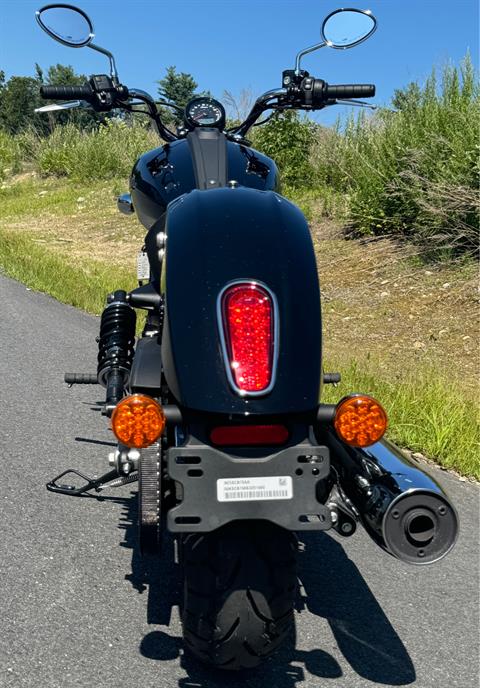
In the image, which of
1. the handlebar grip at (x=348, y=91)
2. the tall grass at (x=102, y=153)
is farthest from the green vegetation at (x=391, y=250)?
the tall grass at (x=102, y=153)

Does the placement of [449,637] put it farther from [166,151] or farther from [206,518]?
[166,151]

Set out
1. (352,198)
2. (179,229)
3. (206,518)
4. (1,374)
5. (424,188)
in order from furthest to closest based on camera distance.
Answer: (352,198) → (424,188) → (1,374) → (179,229) → (206,518)

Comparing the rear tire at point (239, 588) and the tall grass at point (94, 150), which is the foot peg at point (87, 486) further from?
the tall grass at point (94, 150)

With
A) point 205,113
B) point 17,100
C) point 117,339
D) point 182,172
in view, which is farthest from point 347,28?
point 17,100

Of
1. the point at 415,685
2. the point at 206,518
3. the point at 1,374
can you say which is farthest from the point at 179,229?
the point at 1,374

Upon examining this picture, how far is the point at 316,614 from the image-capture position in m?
3.00

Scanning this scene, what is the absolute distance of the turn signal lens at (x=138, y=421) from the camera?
2217 millimetres

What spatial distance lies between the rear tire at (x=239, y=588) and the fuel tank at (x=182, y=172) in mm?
1372

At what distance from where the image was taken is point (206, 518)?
2.16 metres

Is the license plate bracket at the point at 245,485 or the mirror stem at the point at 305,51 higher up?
the mirror stem at the point at 305,51

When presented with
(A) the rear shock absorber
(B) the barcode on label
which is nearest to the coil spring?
(A) the rear shock absorber

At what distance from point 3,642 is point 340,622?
1.17m

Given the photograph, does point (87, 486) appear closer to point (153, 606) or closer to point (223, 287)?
point (153, 606)

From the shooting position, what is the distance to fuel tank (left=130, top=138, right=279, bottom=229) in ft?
10.3
